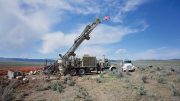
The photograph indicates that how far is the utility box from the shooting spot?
34.8 meters

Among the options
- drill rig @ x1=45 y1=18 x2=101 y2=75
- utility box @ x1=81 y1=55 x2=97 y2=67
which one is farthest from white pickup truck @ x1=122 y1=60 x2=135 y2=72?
drill rig @ x1=45 y1=18 x2=101 y2=75

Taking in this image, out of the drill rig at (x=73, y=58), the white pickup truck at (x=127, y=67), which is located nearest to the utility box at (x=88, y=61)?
the drill rig at (x=73, y=58)

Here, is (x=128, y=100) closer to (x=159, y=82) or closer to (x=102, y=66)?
(x=159, y=82)

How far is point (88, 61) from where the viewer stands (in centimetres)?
3525

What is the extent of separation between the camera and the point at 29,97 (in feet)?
56.1

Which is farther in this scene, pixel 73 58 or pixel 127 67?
pixel 127 67

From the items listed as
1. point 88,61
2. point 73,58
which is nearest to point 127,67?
point 88,61

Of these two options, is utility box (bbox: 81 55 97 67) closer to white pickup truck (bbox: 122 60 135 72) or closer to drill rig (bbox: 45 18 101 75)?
drill rig (bbox: 45 18 101 75)

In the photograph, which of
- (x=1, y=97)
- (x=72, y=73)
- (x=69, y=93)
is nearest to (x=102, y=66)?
(x=72, y=73)

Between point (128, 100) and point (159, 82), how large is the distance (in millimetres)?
7789

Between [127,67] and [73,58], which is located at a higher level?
[73,58]

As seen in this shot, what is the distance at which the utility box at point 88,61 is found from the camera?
1368 inches

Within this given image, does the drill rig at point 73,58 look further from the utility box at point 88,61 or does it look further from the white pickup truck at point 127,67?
the white pickup truck at point 127,67

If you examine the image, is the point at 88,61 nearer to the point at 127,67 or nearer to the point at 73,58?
the point at 73,58
